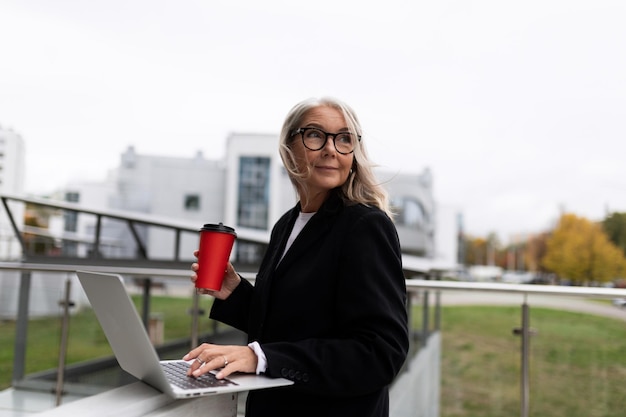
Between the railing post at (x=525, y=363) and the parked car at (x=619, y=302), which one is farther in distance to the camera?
the railing post at (x=525, y=363)

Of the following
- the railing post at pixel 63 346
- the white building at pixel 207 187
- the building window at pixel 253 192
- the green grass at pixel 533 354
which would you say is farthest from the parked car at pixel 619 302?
the building window at pixel 253 192

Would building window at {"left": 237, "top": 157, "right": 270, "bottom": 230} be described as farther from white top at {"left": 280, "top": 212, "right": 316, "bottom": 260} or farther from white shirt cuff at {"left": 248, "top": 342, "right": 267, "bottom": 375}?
white shirt cuff at {"left": 248, "top": 342, "right": 267, "bottom": 375}

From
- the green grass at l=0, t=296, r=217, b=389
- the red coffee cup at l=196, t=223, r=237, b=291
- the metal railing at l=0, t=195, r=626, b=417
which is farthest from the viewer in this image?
the green grass at l=0, t=296, r=217, b=389

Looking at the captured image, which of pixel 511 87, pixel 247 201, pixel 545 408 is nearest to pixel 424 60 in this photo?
pixel 511 87

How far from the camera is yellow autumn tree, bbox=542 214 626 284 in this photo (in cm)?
4253

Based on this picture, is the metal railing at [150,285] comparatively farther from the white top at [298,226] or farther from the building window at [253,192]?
the building window at [253,192]

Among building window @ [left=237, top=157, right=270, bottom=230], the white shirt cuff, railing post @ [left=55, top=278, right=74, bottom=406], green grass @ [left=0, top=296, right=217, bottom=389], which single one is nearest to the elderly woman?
the white shirt cuff

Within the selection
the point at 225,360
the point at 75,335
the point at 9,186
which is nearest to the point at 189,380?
the point at 225,360

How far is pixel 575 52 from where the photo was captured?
9644cm

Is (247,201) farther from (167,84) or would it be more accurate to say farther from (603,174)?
(603,174)

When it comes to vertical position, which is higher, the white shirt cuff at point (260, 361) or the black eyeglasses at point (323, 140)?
the black eyeglasses at point (323, 140)

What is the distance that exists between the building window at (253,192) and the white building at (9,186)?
14690mm

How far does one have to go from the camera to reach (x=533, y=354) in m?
2.91

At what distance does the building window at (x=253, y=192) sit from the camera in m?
33.9
